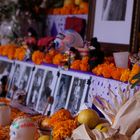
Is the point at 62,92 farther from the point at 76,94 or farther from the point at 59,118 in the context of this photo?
the point at 59,118

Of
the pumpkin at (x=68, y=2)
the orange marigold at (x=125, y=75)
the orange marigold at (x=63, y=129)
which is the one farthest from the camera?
the pumpkin at (x=68, y=2)

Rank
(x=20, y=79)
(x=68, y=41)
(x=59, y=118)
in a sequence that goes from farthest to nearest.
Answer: (x=20, y=79), (x=68, y=41), (x=59, y=118)

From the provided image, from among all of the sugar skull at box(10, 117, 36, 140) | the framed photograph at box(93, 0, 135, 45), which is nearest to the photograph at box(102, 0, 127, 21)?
the framed photograph at box(93, 0, 135, 45)

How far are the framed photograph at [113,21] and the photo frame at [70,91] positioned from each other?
11.8 inches

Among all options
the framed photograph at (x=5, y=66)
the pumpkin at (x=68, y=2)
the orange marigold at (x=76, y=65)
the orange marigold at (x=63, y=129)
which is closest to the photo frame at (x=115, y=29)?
the orange marigold at (x=76, y=65)

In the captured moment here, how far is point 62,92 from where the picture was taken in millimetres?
1788

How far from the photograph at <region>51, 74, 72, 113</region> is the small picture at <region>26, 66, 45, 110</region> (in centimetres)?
18

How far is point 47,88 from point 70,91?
0.71ft

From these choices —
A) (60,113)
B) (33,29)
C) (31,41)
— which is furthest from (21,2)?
(60,113)

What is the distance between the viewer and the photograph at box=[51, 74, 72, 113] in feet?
5.77

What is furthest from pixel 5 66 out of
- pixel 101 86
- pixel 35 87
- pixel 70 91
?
pixel 101 86

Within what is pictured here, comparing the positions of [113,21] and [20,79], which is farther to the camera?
[20,79]

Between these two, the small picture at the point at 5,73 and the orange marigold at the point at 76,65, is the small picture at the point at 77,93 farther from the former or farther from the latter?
the small picture at the point at 5,73

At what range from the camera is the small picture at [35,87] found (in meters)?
1.98
